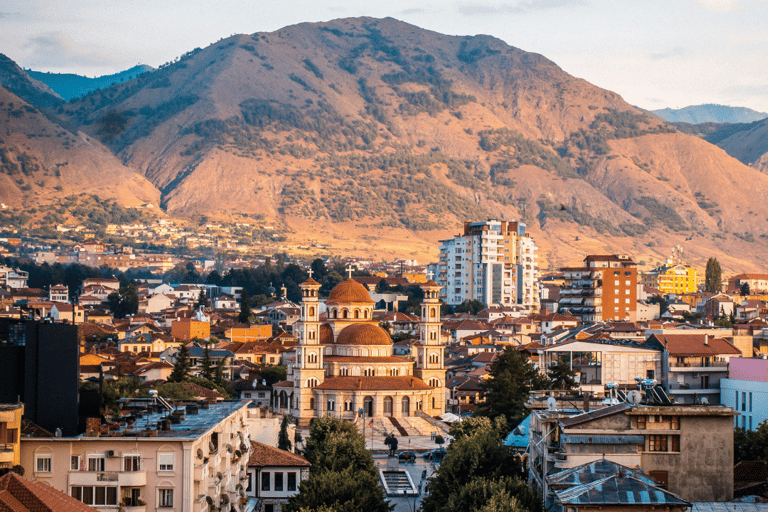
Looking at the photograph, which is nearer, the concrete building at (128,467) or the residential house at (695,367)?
the concrete building at (128,467)

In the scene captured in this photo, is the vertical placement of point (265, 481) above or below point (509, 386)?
below

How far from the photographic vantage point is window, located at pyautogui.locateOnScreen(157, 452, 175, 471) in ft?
112

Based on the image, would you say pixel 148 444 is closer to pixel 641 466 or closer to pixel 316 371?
pixel 641 466

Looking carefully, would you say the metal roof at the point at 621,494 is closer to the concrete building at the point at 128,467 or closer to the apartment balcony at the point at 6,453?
the concrete building at the point at 128,467

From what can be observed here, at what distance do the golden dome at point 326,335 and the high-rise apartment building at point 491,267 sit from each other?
274 feet

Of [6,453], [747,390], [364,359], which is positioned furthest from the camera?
[364,359]

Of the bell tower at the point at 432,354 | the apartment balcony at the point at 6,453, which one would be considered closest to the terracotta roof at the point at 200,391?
the bell tower at the point at 432,354

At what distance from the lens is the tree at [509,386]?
231ft

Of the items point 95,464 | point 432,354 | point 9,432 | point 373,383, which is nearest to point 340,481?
point 95,464

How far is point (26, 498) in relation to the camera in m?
25.2

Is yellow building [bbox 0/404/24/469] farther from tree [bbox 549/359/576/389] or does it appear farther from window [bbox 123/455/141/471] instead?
tree [bbox 549/359/576/389]

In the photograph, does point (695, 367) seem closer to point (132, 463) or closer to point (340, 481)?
point (340, 481)

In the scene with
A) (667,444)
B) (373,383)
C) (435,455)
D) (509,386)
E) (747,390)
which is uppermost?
(667,444)

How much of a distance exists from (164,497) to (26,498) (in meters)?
9.36
